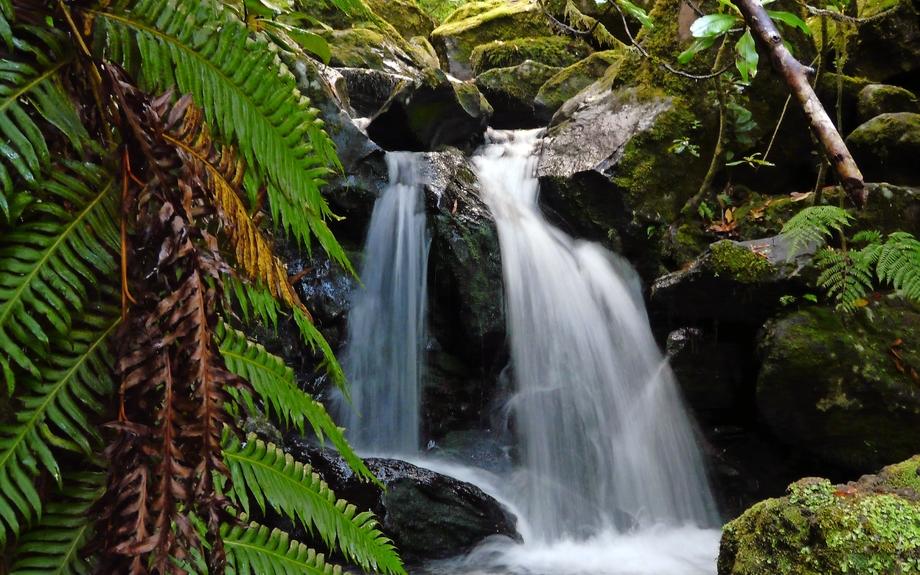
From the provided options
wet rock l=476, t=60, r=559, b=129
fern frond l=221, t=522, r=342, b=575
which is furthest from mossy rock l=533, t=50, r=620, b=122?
fern frond l=221, t=522, r=342, b=575

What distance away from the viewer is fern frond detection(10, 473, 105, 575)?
2.00 ft

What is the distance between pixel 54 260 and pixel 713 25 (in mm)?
1366

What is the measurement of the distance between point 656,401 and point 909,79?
17.8 feet

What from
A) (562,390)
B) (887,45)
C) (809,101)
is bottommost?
(809,101)

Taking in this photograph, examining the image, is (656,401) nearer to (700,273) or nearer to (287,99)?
(700,273)

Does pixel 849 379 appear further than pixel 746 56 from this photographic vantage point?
Yes

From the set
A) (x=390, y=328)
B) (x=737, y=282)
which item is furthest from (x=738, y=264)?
(x=390, y=328)

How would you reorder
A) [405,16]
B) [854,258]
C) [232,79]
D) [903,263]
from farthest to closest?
[405,16]
[854,258]
[903,263]
[232,79]

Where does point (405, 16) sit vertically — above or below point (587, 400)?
above

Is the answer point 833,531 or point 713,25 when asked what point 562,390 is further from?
point 713,25

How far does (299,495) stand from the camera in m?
0.96

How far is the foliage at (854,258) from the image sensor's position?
436 cm

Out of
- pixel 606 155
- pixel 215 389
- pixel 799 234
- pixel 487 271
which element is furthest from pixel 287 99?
pixel 606 155

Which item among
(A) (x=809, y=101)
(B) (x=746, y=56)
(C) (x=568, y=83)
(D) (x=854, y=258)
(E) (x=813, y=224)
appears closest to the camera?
(A) (x=809, y=101)
